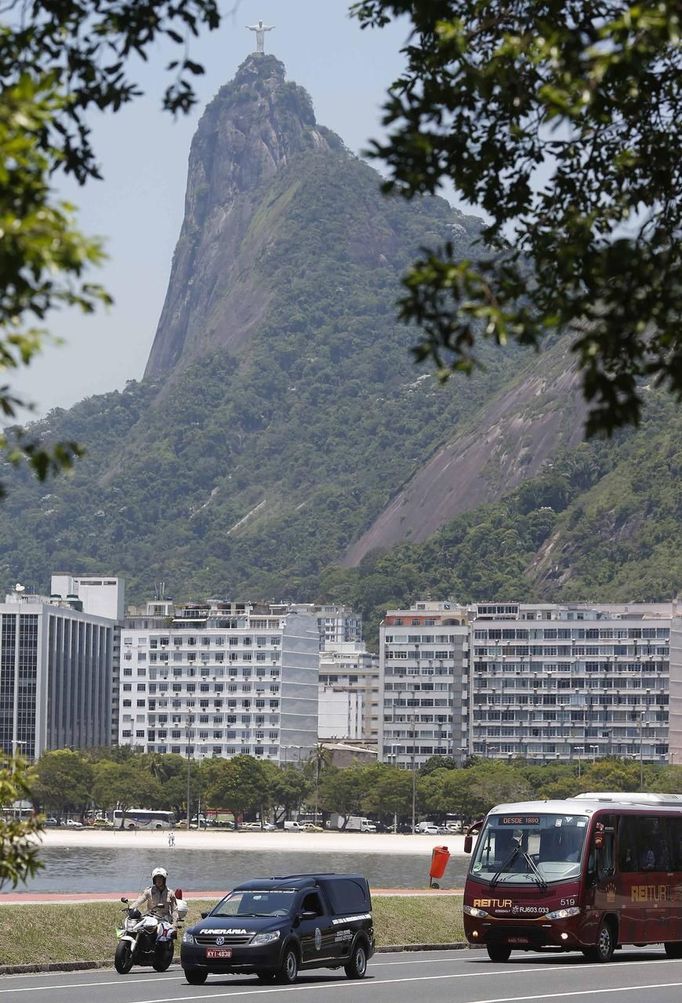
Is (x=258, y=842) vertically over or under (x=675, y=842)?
under

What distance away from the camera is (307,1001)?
3145 cm

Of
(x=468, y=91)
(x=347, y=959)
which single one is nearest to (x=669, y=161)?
(x=468, y=91)

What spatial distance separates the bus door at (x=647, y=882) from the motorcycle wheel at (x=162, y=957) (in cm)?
982

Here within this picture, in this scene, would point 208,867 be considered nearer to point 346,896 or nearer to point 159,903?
point 346,896

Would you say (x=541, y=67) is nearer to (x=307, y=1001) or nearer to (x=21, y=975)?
(x=307, y=1001)

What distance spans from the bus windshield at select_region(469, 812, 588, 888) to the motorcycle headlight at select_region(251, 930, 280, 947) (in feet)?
26.1

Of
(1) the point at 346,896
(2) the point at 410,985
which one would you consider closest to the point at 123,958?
(1) the point at 346,896

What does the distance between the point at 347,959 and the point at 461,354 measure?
92.8 ft

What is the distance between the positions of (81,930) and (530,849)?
31.5 feet

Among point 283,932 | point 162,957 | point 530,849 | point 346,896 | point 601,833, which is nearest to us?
point 283,932

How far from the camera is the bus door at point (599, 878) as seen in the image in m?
41.8

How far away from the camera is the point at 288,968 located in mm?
36094

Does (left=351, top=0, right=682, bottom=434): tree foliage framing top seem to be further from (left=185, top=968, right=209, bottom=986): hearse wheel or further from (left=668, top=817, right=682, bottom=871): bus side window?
(left=668, top=817, right=682, bottom=871): bus side window

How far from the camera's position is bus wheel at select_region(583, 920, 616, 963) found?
140 feet
